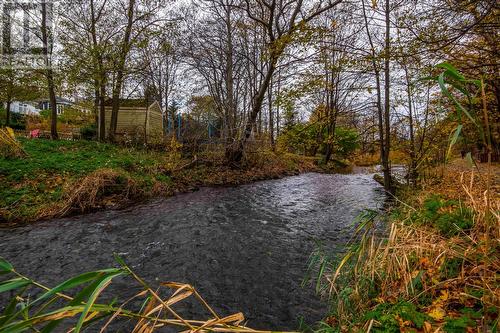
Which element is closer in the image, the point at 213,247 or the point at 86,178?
Answer: the point at 213,247

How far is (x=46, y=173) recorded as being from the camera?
842cm

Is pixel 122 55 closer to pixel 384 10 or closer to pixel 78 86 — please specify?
pixel 78 86

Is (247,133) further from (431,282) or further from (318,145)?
(431,282)

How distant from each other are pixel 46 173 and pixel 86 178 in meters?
1.69

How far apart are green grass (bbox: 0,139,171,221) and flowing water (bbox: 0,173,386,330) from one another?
1.18m

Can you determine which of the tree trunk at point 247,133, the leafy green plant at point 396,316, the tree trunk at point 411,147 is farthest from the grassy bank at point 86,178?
the leafy green plant at point 396,316

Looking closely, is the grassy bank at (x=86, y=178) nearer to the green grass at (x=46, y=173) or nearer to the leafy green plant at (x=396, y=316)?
the green grass at (x=46, y=173)

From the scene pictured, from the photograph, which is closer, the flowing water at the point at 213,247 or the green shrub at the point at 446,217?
the green shrub at the point at 446,217

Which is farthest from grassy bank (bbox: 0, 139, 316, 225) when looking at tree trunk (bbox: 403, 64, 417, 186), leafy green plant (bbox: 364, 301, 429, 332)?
leafy green plant (bbox: 364, 301, 429, 332)

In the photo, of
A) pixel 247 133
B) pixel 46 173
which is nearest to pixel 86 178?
pixel 46 173

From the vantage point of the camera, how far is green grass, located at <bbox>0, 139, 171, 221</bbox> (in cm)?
695

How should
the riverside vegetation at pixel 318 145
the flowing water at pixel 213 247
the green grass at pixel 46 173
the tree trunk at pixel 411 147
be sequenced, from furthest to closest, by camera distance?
the tree trunk at pixel 411 147 < the green grass at pixel 46 173 < the flowing water at pixel 213 247 < the riverside vegetation at pixel 318 145

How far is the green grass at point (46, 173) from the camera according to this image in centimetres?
695

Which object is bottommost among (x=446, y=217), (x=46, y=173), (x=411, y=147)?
(x=446, y=217)
